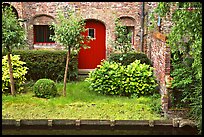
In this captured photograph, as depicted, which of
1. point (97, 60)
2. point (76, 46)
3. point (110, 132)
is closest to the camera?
point (110, 132)

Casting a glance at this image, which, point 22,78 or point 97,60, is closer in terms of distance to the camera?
point 22,78

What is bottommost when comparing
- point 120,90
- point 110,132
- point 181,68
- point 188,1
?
point 110,132

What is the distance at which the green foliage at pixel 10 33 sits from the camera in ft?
41.0

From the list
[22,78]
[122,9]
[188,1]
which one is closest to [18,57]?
[22,78]

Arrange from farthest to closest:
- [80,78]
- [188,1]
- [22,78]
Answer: [80,78] < [22,78] < [188,1]

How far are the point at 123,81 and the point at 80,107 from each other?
6.40 feet

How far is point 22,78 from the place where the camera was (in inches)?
566

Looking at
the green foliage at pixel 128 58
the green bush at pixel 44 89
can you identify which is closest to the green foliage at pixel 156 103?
the green foliage at pixel 128 58

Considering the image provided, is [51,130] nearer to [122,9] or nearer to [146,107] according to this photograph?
[146,107]

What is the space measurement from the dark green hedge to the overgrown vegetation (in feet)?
15.7

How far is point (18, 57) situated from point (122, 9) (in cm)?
513

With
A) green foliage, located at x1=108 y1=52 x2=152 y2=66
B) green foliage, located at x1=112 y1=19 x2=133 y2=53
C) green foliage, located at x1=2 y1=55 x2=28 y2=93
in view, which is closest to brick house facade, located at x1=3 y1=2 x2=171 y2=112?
green foliage, located at x1=112 y1=19 x2=133 y2=53

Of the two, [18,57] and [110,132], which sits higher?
[18,57]

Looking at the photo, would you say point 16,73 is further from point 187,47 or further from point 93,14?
point 187,47
